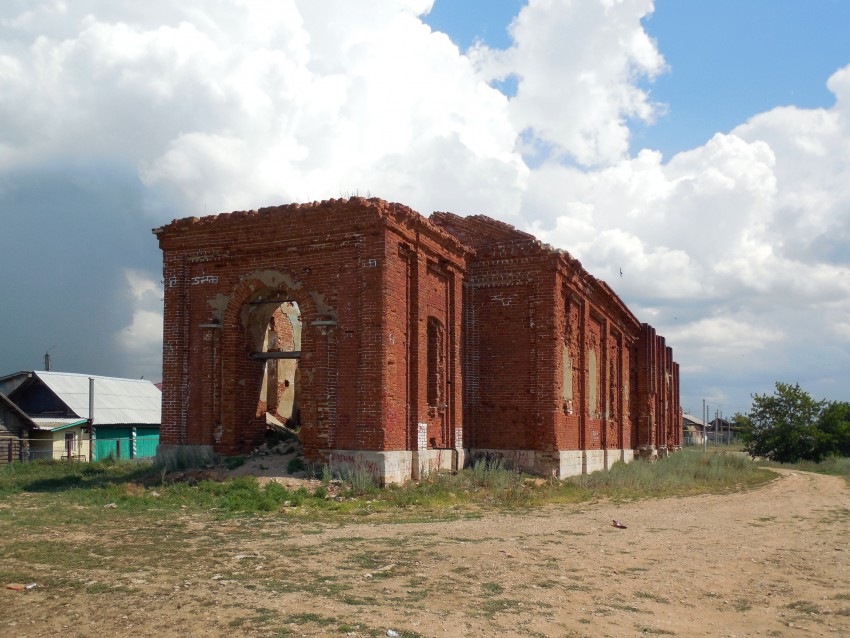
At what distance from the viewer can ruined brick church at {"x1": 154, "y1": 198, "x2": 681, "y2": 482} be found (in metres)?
15.2

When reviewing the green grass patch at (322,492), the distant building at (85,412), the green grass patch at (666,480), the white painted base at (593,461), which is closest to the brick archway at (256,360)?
the green grass patch at (322,492)

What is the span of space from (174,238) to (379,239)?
17.2ft

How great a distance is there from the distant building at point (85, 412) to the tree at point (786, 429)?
28.4 m

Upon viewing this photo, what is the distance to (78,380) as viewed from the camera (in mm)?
35562

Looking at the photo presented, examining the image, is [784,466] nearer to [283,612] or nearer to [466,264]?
[466,264]

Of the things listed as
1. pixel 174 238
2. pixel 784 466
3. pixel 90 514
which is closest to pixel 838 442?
pixel 784 466

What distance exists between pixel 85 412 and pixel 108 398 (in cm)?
252

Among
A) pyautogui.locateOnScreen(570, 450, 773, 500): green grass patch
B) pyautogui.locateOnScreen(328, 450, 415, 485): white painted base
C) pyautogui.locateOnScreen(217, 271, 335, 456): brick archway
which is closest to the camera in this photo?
pyautogui.locateOnScreen(328, 450, 415, 485): white painted base

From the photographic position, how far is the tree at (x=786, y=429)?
35000mm

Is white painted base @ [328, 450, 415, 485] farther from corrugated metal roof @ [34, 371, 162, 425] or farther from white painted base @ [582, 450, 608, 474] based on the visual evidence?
corrugated metal roof @ [34, 371, 162, 425]

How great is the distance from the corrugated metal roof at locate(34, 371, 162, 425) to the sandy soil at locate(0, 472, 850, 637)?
24716mm

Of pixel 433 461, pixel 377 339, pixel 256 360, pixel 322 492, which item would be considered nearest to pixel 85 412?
pixel 256 360

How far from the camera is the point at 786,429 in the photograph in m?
35.6

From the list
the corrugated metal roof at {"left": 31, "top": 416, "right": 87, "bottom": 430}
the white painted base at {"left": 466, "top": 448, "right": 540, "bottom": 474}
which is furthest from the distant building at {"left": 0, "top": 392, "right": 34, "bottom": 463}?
the white painted base at {"left": 466, "top": 448, "right": 540, "bottom": 474}
